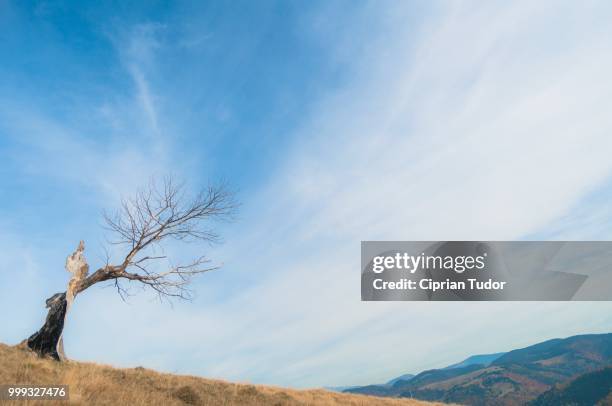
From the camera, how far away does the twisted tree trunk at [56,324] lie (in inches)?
656

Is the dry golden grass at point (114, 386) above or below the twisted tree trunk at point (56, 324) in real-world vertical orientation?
below

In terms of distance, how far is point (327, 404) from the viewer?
20453 millimetres

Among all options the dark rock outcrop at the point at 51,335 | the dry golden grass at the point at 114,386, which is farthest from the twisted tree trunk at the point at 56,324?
the dry golden grass at the point at 114,386

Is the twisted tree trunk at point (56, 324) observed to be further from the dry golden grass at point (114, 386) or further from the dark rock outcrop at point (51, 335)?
the dry golden grass at point (114, 386)

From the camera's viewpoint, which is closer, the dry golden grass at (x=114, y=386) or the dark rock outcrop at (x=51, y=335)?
the dry golden grass at (x=114, y=386)

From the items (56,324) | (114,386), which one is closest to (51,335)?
(56,324)

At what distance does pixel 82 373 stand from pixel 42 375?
1524 millimetres

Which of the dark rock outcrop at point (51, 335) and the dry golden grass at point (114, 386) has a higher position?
the dark rock outcrop at point (51, 335)

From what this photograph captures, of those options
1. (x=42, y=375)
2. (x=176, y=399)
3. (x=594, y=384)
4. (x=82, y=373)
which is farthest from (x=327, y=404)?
(x=594, y=384)

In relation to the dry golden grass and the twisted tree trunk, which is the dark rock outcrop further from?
the dry golden grass

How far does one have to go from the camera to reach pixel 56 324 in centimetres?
1686

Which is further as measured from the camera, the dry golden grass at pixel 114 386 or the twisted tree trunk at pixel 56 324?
the twisted tree trunk at pixel 56 324

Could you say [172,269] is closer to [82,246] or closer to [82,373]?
[82,246]

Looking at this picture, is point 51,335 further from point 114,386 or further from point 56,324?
point 114,386
